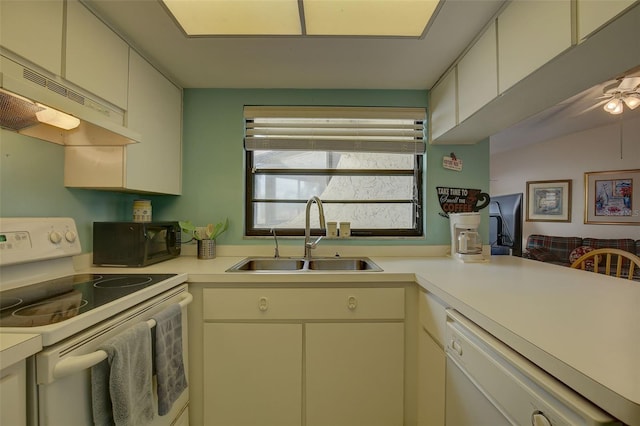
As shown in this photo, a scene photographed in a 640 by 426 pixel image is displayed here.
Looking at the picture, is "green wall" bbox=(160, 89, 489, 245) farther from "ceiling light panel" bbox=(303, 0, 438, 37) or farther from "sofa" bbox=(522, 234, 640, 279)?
"sofa" bbox=(522, 234, 640, 279)

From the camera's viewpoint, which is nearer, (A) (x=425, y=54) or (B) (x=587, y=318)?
(B) (x=587, y=318)

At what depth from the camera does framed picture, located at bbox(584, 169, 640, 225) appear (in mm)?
3436

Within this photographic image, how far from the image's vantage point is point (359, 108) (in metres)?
1.85

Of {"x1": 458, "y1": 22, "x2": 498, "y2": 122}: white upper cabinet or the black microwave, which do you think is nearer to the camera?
{"x1": 458, "y1": 22, "x2": 498, "y2": 122}: white upper cabinet

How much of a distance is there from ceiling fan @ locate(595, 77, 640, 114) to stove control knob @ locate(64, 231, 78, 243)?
3.64m

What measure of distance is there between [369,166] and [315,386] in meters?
1.47

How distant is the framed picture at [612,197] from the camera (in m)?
3.44

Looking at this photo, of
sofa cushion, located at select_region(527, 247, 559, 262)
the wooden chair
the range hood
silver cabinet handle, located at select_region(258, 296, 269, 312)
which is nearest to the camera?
the range hood

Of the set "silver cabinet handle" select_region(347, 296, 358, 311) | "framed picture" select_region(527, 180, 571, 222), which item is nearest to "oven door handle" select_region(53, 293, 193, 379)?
"silver cabinet handle" select_region(347, 296, 358, 311)

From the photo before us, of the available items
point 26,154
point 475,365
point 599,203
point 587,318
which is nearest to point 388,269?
point 475,365

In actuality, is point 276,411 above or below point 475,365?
below

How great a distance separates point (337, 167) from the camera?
6.47 feet

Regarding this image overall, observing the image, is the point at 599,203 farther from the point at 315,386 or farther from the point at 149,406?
the point at 149,406

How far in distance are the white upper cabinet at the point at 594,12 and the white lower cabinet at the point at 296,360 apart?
1.22 m
